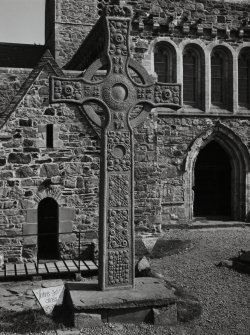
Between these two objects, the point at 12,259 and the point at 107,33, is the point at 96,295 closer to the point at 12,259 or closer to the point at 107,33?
the point at 107,33

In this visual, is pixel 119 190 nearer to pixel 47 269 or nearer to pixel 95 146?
pixel 47 269

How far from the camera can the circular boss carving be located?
245 inches

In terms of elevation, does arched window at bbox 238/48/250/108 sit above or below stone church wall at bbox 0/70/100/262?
above

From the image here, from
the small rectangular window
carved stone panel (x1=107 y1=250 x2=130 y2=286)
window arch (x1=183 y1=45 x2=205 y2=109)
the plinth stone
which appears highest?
window arch (x1=183 y1=45 x2=205 y2=109)

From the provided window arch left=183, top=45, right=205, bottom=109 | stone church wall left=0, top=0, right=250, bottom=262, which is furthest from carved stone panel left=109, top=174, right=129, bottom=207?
window arch left=183, top=45, right=205, bottom=109

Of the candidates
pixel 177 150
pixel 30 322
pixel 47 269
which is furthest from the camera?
pixel 177 150

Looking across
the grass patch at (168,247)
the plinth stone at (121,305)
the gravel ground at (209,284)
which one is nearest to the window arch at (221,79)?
the gravel ground at (209,284)

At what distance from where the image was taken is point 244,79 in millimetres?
16141

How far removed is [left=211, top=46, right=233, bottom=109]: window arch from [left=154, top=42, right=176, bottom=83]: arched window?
65.2 inches

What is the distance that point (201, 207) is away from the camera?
16094 millimetres

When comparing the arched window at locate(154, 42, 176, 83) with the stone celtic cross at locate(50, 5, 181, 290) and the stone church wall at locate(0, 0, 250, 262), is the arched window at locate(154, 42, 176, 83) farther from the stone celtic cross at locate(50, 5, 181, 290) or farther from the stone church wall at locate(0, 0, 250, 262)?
the stone celtic cross at locate(50, 5, 181, 290)

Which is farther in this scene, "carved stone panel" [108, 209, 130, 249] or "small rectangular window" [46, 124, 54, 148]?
"small rectangular window" [46, 124, 54, 148]

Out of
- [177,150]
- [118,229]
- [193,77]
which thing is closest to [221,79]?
[193,77]

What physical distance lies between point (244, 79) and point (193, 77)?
211 centimetres
